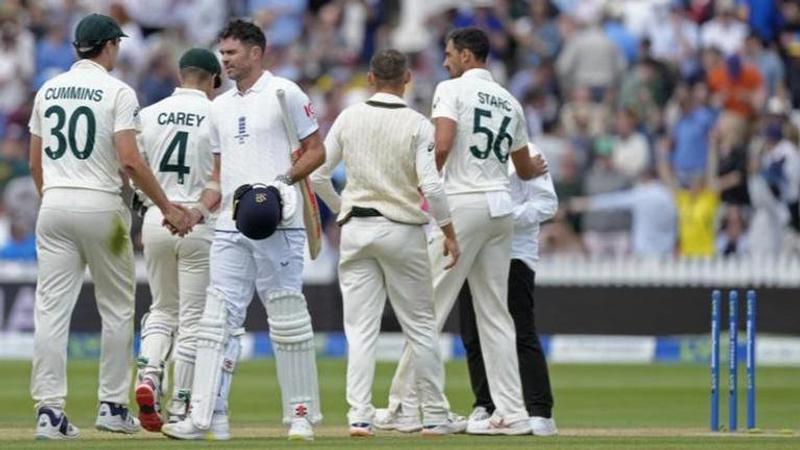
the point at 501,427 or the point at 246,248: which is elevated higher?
the point at 246,248

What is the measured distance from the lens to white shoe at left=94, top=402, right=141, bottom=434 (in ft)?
37.5

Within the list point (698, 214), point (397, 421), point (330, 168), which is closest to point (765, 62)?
point (698, 214)

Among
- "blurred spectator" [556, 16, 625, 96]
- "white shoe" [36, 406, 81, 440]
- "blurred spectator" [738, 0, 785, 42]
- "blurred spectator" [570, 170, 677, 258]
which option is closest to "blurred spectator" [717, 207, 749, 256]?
"blurred spectator" [570, 170, 677, 258]

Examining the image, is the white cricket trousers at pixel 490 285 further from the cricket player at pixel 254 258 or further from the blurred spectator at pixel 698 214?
the blurred spectator at pixel 698 214

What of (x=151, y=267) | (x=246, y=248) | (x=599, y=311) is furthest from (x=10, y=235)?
(x=246, y=248)

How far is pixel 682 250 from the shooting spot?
21375 millimetres

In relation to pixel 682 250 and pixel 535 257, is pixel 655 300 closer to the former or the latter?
pixel 682 250

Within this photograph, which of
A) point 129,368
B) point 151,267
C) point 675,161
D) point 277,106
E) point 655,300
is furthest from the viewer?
point 675,161

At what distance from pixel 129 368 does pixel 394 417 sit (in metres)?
1.63

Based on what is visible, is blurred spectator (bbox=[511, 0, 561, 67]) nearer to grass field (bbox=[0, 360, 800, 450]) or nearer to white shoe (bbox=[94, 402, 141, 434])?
grass field (bbox=[0, 360, 800, 450])

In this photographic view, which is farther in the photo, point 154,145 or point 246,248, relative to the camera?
point 154,145

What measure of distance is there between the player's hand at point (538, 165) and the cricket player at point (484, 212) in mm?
257

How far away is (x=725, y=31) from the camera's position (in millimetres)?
24062

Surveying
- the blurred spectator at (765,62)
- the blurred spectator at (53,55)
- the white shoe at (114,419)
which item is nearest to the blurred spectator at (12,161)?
the blurred spectator at (53,55)
